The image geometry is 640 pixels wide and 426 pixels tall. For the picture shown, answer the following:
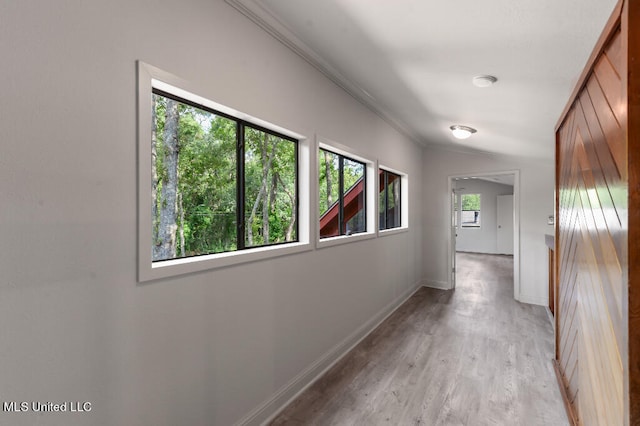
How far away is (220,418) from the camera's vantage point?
5.87 feet

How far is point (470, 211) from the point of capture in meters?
11.2

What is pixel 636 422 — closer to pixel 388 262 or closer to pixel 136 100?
pixel 136 100

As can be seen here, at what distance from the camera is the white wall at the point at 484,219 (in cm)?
1056

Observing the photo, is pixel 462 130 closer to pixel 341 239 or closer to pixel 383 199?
pixel 383 199

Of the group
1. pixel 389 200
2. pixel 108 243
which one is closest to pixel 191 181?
pixel 108 243

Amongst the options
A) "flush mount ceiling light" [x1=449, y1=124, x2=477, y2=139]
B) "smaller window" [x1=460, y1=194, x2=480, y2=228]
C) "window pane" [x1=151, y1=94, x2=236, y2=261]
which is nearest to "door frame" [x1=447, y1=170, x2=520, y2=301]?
"flush mount ceiling light" [x1=449, y1=124, x2=477, y2=139]

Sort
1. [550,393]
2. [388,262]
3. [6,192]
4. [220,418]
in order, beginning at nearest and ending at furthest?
1. [6,192]
2. [220,418]
3. [550,393]
4. [388,262]

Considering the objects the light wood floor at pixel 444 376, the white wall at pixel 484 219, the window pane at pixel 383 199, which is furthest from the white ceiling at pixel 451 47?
the white wall at pixel 484 219

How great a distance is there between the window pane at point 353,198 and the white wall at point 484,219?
7.94 metres

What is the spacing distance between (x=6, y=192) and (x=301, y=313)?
6.20 feet

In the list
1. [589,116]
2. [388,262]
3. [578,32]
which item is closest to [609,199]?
[589,116]

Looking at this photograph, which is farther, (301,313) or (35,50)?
(301,313)

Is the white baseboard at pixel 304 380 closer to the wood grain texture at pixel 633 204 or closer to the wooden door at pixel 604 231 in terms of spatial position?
the wooden door at pixel 604 231

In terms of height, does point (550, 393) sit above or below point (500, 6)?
below
